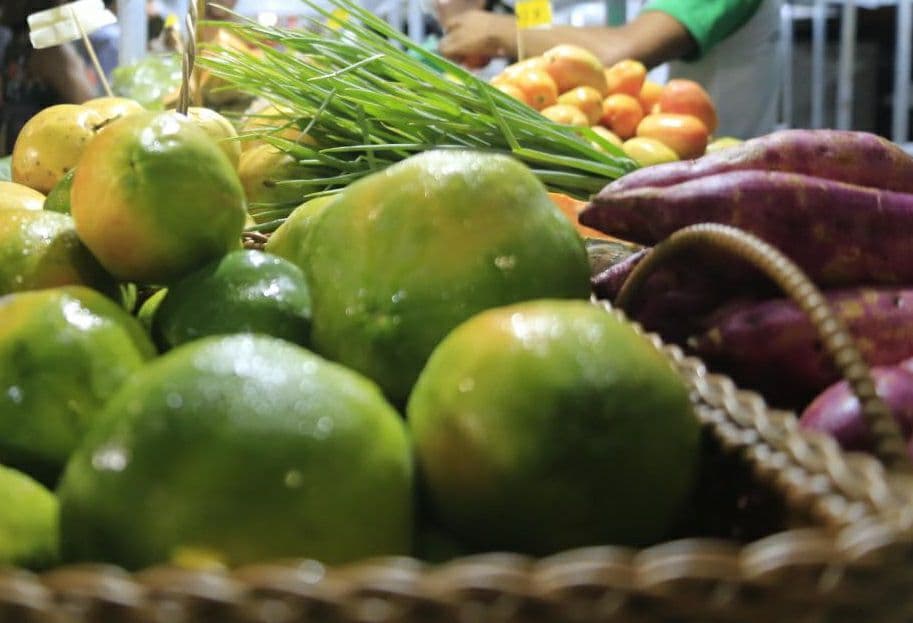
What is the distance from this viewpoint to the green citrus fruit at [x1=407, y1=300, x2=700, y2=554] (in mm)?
347

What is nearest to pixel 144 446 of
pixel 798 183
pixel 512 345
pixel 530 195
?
pixel 512 345

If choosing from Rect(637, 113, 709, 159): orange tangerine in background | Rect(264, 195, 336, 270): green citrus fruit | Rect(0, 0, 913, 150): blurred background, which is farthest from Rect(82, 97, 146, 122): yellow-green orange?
Rect(0, 0, 913, 150): blurred background

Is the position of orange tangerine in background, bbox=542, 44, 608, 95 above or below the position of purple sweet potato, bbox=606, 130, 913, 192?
below

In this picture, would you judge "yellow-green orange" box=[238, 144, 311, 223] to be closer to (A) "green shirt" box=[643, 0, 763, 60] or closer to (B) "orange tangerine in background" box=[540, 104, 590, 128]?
(B) "orange tangerine in background" box=[540, 104, 590, 128]

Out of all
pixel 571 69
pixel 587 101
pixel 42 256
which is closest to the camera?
pixel 42 256

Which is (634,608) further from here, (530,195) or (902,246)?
(902,246)

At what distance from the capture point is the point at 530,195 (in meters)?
0.50

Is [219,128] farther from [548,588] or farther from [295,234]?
[548,588]

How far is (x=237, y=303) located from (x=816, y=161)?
0.45 meters

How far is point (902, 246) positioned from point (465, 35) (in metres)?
2.13

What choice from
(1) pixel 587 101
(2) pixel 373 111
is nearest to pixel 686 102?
(1) pixel 587 101

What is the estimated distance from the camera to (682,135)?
5.37 feet

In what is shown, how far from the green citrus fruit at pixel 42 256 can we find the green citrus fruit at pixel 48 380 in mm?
105

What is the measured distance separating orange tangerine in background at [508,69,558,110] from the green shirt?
619 mm
